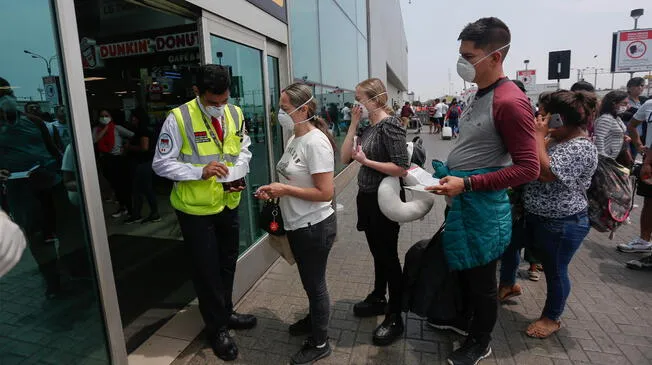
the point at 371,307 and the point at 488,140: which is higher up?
the point at 488,140

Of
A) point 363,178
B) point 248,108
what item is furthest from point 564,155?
point 248,108

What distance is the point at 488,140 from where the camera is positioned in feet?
→ 6.95

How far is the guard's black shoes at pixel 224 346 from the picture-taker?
8.86ft

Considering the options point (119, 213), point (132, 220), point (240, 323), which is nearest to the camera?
point (240, 323)

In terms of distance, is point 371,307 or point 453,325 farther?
point 371,307

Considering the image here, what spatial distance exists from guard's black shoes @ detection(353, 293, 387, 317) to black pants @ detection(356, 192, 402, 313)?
1.18 feet

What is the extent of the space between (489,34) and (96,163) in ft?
8.36

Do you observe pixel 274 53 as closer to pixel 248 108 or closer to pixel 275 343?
pixel 248 108

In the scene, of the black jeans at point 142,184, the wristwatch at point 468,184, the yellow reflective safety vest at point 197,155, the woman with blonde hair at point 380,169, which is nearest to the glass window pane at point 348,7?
the black jeans at point 142,184

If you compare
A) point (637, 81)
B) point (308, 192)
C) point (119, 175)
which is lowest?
point (119, 175)

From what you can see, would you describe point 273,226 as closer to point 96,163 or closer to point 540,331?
point 96,163

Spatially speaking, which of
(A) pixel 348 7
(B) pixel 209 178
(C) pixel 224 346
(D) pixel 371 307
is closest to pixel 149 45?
(A) pixel 348 7

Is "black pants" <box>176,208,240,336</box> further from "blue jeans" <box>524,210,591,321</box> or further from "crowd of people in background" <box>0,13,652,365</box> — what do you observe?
"blue jeans" <box>524,210,591,321</box>

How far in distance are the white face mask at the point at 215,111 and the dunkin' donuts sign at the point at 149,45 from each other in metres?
5.13
